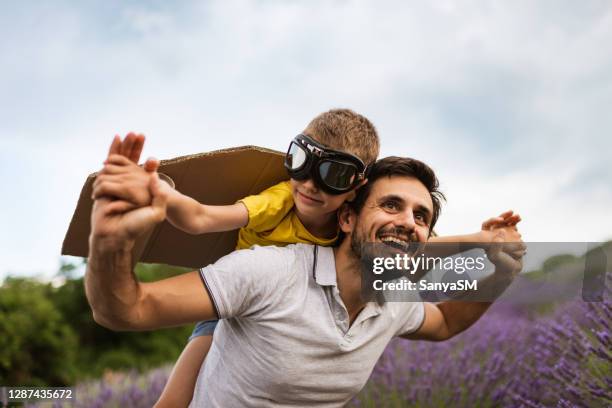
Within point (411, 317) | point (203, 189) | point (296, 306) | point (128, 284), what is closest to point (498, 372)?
point (411, 317)

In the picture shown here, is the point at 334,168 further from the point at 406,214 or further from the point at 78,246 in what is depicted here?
the point at 78,246

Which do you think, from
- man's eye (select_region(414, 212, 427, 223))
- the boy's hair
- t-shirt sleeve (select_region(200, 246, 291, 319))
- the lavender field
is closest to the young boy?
the boy's hair

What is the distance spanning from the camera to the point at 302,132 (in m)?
2.20

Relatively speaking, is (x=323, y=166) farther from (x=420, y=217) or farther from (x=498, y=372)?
(x=498, y=372)

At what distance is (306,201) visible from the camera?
206 centimetres

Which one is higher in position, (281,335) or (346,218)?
(346,218)

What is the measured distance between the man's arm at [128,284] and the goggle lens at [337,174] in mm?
489

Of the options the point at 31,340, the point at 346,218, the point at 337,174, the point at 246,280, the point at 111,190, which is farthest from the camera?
the point at 31,340

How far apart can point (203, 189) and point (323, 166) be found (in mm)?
420

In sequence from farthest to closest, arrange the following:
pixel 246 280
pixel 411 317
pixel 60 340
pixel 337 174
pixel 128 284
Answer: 1. pixel 60 340
2. pixel 411 317
3. pixel 337 174
4. pixel 246 280
5. pixel 128 284

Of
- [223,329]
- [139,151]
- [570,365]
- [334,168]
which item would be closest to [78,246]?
[223,329]

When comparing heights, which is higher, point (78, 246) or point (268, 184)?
point (268, 184)

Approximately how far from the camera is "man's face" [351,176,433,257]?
2.18 m

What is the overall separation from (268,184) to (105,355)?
7.32 meters
